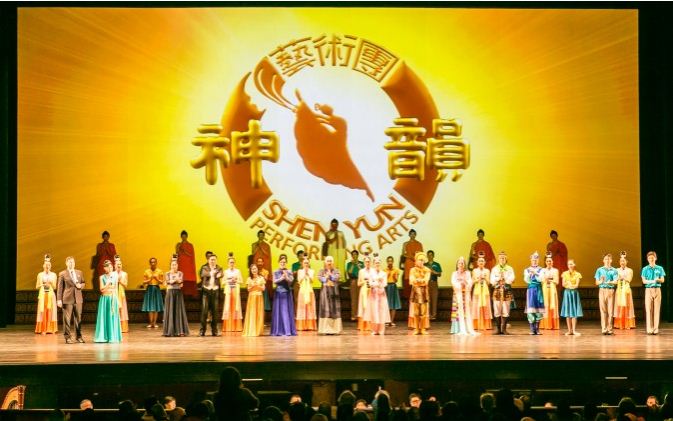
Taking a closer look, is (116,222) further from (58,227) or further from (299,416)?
(299,416)

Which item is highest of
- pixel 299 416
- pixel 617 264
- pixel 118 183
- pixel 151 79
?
pixel 151 79

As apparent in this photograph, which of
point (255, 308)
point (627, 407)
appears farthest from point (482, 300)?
point (627, 407)

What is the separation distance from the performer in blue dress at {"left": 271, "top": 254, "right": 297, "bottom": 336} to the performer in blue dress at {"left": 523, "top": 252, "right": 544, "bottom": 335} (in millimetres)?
2922

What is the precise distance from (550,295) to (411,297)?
179cm

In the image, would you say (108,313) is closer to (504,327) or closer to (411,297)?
(411,297)

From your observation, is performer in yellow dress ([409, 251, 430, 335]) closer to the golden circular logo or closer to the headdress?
the headdress

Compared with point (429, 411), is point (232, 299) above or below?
above

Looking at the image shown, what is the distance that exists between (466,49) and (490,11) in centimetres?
63

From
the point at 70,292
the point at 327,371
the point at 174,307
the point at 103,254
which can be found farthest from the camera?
the point at 103,254

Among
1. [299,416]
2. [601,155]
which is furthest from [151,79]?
[299,416]

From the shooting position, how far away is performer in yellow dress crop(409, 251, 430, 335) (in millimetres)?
15531

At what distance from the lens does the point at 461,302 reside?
1558 centimetres

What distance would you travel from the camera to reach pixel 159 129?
57.4ft

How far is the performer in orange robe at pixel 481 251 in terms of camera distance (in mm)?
17141
